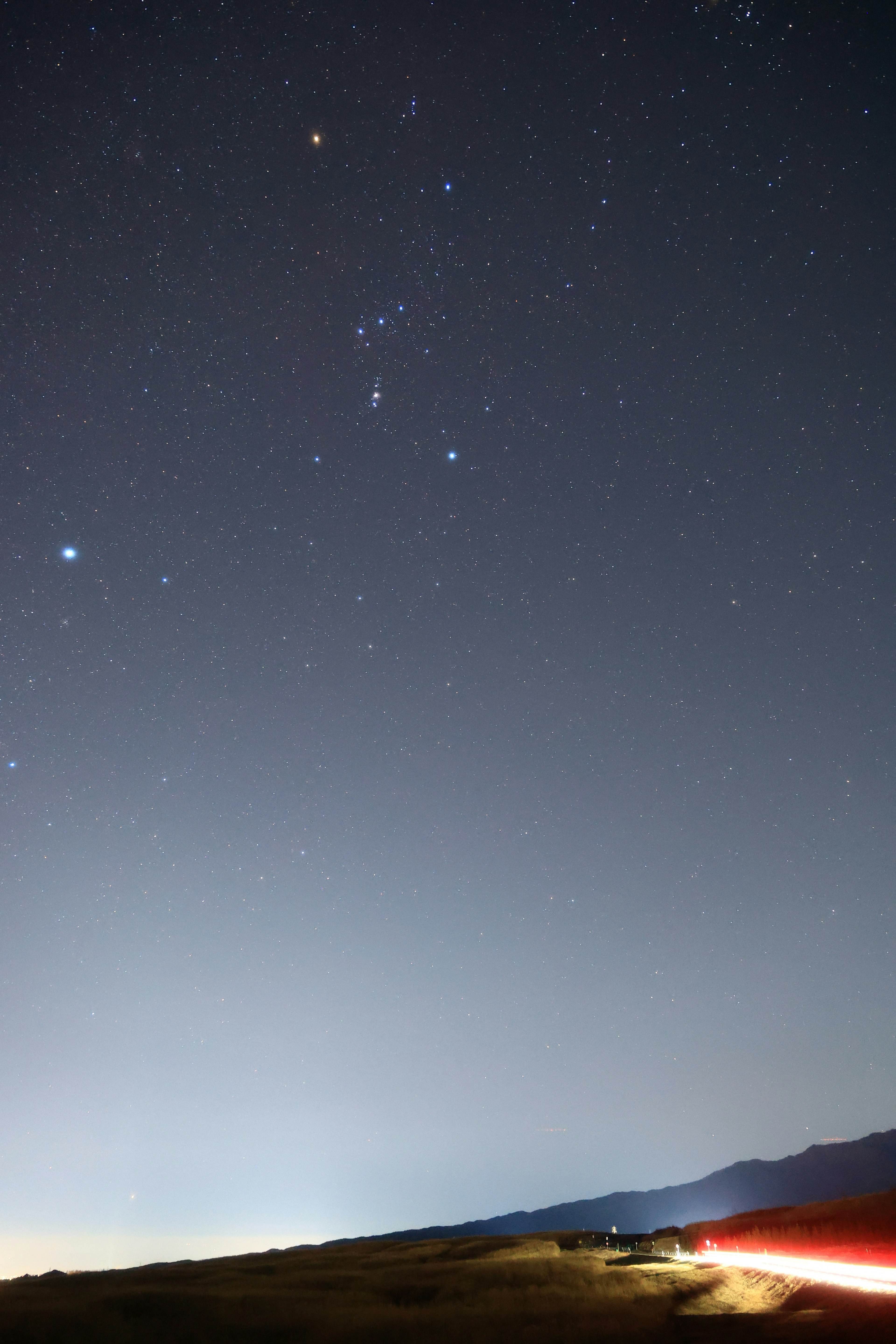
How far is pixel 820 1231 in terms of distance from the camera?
37.0 metres

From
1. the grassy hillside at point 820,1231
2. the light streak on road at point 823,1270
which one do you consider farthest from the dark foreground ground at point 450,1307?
the grassy hillside at point 820,1231

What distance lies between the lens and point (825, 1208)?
48.7 meters

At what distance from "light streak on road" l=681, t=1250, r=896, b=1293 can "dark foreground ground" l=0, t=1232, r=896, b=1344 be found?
0.74 m

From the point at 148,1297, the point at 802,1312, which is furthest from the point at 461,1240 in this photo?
the point at 802,1312

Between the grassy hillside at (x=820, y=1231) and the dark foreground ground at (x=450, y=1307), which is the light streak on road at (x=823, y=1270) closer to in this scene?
the dark foreground ground at (x=450, y=1307)

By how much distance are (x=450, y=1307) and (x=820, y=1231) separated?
2032 centimetres

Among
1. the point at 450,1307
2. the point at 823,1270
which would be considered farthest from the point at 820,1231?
the point at 450,1307

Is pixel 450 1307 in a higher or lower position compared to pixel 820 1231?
higher

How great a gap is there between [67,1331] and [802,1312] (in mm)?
17831

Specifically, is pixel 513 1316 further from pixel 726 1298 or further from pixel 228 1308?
pixel 228 1308

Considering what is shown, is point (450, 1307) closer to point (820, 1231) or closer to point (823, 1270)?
point (823, 1270)

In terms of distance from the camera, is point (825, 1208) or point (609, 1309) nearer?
point (609, 1309)

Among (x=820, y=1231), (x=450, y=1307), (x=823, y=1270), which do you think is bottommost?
(x=820, y=1231)

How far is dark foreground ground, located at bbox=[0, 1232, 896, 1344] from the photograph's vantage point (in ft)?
52.7
